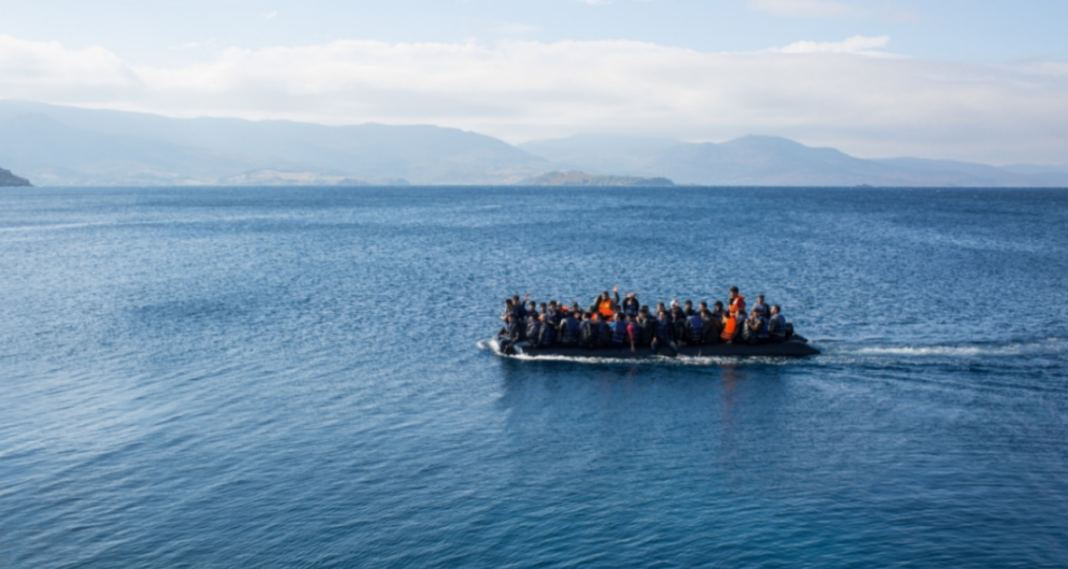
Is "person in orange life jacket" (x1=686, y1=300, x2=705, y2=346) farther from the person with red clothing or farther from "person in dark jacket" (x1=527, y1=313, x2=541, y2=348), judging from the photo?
"person in dark jacket" (x1=527, y1=313, x2=541, y2=348)

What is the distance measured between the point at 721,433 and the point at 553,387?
301 inches

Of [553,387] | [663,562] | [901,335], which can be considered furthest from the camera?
[901,335]

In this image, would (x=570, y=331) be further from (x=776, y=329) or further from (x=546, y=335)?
(x=776, y=329)

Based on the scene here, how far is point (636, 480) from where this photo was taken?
75.8ft

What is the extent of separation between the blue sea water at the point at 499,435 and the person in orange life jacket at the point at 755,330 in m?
1.45

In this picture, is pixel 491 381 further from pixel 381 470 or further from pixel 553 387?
pixel 381 470

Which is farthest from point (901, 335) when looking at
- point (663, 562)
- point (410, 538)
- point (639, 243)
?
point (639, 243)

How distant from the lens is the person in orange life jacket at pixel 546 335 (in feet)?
122

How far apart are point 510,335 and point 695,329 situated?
7.96 m

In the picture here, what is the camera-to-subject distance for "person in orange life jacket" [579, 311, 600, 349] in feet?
120

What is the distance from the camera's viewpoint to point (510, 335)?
3806cm

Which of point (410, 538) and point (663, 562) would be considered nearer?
point (663, 562)

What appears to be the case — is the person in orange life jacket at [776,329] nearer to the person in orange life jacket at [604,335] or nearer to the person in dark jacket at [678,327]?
the person in dark jacket at [678,327]

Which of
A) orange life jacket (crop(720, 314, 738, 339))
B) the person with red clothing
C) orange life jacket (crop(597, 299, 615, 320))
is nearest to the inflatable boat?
orange life jacket (crop(720, 314, 738, 339))
